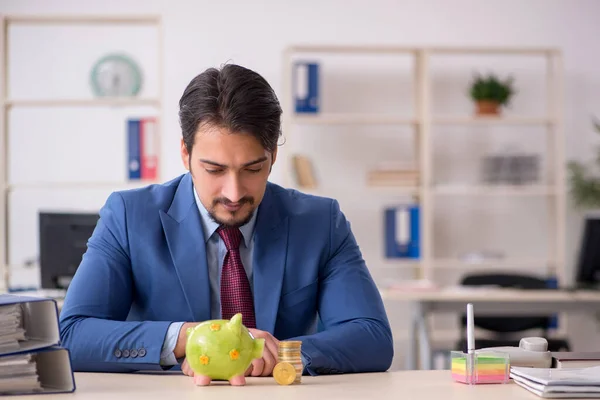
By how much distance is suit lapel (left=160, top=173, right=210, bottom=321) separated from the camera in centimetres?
207

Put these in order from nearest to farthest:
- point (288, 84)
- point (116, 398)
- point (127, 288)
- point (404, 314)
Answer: point (116, 398)
point (127, 288)
point (288, 84)
point (404, 314)

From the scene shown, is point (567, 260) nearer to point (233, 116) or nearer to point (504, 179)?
point (504, 179)

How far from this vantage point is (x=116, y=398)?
5.00ft

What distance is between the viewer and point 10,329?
1.59m

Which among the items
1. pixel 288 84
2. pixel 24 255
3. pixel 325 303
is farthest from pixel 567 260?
pixel 325 303

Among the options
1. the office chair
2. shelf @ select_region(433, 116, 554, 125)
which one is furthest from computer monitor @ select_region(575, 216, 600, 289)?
shelf @ select_region(433, 116, 554, 125)

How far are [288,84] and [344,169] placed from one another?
0.75 metres

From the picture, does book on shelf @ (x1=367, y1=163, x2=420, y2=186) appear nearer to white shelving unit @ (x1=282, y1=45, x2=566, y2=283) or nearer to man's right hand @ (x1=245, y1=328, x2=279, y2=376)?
white shelving unit @ (x1=282, y1=45, x2=566, y2=283)

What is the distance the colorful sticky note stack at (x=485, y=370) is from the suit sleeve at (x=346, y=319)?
0.31 meters

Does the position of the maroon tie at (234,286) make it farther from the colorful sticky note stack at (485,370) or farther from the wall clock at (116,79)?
the wall clock at (116,79)

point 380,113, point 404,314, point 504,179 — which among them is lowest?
point 404,314

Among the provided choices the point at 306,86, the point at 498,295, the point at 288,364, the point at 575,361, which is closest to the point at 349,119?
the point at 306,86

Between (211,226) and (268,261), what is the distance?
6.3 inches

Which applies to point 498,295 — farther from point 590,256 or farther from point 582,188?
point 582,188
